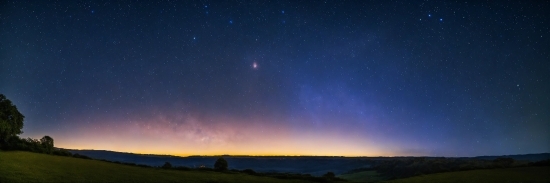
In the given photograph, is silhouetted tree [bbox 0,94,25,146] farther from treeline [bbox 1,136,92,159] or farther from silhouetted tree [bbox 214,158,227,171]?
silhouetted tree [bbox 214,158,227,171]

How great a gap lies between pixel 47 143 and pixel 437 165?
86039 mm

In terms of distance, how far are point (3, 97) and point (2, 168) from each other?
2700cm

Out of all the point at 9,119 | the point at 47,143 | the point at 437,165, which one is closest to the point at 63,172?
the point at 47,143

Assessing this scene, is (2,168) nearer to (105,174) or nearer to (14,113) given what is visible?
(105,174)

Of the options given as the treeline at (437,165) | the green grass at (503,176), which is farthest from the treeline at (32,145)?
the treeline at (437,165)

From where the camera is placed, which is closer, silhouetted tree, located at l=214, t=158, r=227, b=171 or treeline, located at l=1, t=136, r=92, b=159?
treeline, located at l=1, t=136, r=92, b=159

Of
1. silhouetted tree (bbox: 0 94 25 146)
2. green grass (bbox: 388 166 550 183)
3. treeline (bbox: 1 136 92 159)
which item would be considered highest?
silhouetted tree (bbox: 0 94 25 146)

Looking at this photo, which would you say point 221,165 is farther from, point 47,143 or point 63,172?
point 47,143

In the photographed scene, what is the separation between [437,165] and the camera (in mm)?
84312

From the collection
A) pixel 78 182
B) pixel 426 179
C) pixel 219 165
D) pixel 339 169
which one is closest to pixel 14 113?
pixel 78 182

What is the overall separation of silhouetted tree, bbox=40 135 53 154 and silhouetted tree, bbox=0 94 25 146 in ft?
12.5

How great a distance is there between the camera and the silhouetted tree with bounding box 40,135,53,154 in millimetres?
57513

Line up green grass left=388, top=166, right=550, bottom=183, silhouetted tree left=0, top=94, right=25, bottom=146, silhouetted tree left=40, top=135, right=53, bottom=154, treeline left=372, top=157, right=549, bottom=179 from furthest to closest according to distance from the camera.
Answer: treeline left=372, top=157, right=549, bottom=179 → silhouetted tree left=40, top=135, right=53, bottom=154 → silhouetted tree left=0, top=94, right=25, bottom=146 → green grass left=388, top=166, right=550, bottom=183

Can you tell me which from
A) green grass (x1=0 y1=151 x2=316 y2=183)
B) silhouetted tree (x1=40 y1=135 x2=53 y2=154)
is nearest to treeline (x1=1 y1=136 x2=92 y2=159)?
silhouetted tree (x1=40 y1=135 x2=53 y2=154)
